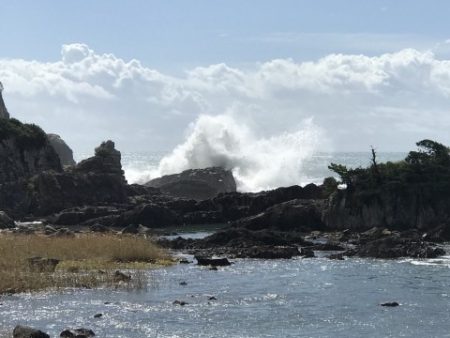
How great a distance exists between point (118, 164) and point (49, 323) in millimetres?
122022

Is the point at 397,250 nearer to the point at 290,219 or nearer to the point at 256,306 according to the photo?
the point at 256,306

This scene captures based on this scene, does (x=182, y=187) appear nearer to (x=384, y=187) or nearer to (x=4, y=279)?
(x=384, y=187)

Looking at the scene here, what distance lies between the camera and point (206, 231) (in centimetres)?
10300

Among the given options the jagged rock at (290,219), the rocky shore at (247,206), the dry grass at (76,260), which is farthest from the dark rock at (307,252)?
the jagged rock at (290,219)

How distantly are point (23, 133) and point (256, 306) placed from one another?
114 metres

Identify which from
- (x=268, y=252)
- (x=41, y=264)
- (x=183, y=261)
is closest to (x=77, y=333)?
(x=41, y=264)

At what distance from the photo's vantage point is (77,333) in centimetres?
2900

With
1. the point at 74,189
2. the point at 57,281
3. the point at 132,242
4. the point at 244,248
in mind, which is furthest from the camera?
the point at 74,189

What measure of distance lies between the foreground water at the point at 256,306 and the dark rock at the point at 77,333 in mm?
832

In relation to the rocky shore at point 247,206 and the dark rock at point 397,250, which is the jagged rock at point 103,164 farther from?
the dark rock at point 397,250

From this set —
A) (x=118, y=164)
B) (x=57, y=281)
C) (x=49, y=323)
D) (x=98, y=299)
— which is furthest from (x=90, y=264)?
(x=118, y=164)

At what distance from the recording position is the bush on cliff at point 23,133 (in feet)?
463

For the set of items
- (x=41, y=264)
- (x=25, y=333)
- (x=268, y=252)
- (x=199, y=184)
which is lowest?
(x=25, y=333)

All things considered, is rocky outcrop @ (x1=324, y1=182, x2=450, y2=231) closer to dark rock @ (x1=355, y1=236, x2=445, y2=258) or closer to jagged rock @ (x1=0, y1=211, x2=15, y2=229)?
dark rock @ (x1=355, y1=236, x2=445, y2=258)
